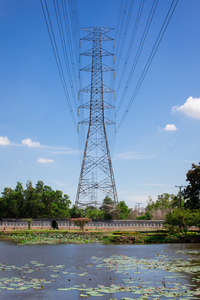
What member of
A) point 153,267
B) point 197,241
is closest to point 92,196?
point 197,241

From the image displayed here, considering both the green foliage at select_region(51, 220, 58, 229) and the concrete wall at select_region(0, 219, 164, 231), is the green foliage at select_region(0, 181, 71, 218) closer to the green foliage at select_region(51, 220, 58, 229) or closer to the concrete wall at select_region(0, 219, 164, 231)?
the concrete wall at select_region(0, 219, 164, 231)

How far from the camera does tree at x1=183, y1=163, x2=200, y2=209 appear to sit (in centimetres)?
5647

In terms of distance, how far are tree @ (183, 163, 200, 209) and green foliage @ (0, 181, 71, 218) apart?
117 feet

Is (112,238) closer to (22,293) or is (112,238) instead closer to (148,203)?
(22,293)

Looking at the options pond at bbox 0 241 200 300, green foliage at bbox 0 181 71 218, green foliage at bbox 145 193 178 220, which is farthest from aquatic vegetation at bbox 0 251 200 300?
green foliage at bbox 145 193 178 220

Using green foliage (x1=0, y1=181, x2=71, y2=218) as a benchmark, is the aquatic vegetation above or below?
below

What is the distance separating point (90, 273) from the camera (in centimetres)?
1686

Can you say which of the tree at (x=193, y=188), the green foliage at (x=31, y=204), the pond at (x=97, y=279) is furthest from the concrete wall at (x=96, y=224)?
the pond at (x=97, y=279)

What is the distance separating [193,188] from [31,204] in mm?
44474

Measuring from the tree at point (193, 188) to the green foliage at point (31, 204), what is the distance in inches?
1403

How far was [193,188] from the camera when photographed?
57031 mm

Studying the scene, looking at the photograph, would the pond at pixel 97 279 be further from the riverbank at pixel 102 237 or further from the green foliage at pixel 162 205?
the green foliage at pixel 162 205

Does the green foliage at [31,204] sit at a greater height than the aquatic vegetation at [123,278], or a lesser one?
greater

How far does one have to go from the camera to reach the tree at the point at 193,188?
56.5m
